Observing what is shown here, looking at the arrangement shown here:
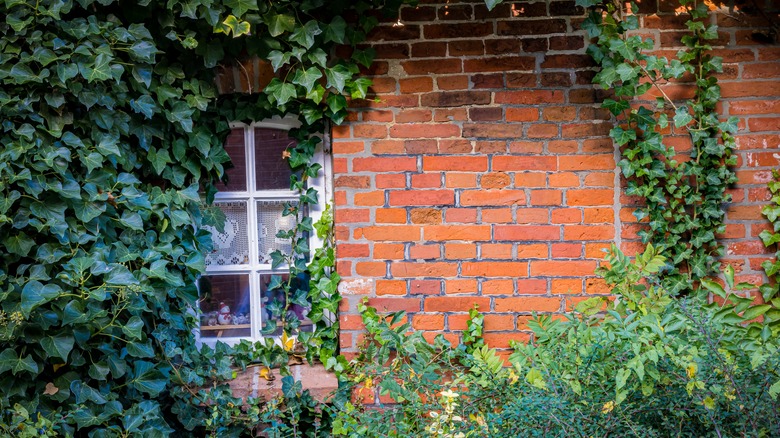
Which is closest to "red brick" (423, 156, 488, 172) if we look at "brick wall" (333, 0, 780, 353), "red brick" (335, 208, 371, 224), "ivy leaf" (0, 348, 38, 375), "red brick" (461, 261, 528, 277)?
"brick wall" (333, 0, 780, 353)

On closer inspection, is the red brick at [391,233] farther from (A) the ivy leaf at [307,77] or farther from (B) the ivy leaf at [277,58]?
(B) the ivy leaf at [277,58]

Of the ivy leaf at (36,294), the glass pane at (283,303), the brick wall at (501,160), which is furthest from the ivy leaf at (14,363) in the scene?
the brick wall at (501,160)

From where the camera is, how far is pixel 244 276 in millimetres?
3623

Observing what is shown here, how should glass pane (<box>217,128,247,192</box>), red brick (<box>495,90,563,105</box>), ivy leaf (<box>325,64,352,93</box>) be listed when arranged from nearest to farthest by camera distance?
ivy leaf (<box>325,64,352,93</box>) < red brick (<box>495,90,563,105</box>) < glass pane (<box>217,128,247,192</box>)

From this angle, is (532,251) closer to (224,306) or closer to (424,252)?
(424,252)

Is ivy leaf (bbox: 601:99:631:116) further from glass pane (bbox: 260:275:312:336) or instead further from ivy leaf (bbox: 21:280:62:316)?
ivy leaf (bbox: 21:280:62:316)

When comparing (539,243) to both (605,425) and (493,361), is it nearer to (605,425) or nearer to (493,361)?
(493,361)

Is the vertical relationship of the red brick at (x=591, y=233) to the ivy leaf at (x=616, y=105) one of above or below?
below

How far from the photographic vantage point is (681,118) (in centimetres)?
314

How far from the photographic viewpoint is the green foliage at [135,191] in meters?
2.82

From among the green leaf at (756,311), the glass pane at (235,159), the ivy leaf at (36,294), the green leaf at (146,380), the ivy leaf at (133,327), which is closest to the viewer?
the green leaf at (756,311)

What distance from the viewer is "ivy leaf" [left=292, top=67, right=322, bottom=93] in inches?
125

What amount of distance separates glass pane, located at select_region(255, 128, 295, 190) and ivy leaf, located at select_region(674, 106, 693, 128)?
1955mm

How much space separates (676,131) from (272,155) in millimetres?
2098
